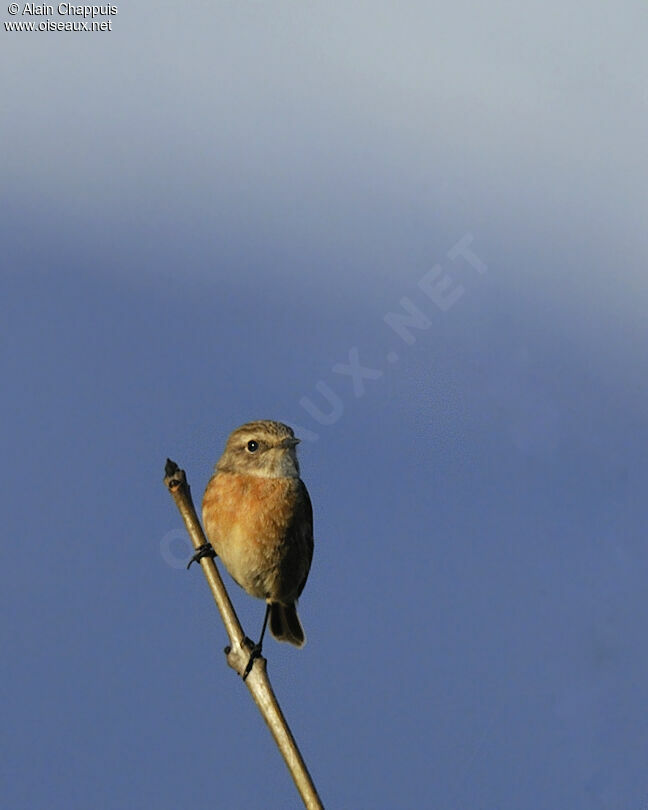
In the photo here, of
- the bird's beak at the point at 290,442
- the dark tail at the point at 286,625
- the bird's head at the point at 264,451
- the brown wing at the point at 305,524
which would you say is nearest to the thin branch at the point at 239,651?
the bird's beak at the point at 290,442

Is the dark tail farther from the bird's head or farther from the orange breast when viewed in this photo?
the bird's head

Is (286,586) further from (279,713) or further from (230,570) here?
(279,713)

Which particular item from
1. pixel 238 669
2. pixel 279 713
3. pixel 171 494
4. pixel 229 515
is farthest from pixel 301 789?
pixel 229 515

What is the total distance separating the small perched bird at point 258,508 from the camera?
9.08 metres

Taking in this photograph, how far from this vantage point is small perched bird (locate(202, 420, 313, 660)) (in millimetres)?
9078

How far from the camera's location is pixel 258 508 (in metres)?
9.11

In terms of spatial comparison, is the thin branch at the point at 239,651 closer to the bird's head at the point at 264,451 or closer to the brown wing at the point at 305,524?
the bird's head at the point at 264,451

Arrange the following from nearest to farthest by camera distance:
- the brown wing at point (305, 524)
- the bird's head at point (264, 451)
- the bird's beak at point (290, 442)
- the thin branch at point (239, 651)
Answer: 1. the thin branch at point (239, 651)
2. the bird's beak at point (290, 442)
3. the bird's head at point (264, 451)
4. the brown wing at point (305, 524)

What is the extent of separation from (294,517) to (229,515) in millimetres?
576

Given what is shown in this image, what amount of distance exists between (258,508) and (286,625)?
141 cm

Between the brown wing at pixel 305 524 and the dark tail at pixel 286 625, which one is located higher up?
the brown wing at pixel 305 524

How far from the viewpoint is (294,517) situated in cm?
938

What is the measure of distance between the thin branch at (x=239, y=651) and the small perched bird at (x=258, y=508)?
3583 mm

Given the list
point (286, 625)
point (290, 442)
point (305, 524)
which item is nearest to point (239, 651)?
point (290, 442)
